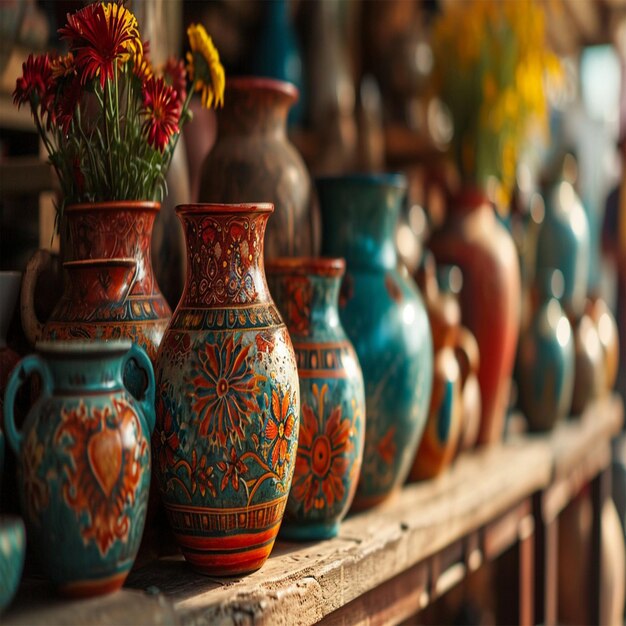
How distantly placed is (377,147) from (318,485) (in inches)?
39.6

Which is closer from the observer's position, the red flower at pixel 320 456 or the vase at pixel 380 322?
the red flower at pixel 320 456

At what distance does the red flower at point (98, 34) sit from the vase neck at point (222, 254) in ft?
0.42

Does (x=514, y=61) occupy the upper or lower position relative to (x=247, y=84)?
upper

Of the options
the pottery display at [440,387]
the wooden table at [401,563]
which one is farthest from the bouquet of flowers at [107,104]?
the pottery display at [440,387]

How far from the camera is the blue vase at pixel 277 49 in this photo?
164 centimetres

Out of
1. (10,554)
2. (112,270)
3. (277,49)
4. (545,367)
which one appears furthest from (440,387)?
(277,49)

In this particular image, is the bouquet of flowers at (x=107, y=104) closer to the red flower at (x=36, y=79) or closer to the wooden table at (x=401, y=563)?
the red flower at (x=36, y=79)

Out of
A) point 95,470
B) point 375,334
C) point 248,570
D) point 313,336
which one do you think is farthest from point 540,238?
point 95,470

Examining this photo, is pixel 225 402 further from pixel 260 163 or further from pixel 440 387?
pixel 440 387

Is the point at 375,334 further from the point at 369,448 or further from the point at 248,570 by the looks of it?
the point at 248,570

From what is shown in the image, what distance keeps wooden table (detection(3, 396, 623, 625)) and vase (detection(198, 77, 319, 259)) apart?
33 cm

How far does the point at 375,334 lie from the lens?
904mm

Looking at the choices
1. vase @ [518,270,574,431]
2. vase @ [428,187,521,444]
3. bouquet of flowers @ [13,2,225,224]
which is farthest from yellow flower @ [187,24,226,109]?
vase @ [518,270,574,431]

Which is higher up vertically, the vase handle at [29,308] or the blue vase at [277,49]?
the blue vase at [277,49]
